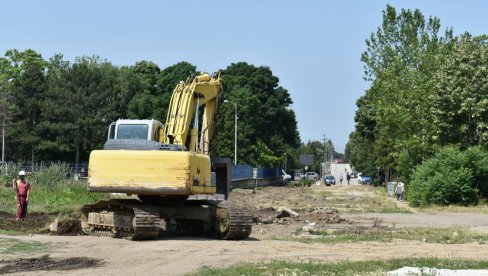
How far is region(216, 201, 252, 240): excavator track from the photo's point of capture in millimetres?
20500

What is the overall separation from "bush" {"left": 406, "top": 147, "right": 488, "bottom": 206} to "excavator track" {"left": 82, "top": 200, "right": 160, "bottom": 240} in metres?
25.6

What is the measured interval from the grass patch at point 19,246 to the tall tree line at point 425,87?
3456 centimetres

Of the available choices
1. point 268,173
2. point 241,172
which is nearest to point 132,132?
point 241,172

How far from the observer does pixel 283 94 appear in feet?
364

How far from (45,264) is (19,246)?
119 inches

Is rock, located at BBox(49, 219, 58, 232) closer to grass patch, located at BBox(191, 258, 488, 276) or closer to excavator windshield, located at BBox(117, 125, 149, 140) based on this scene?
excavator windshield, located at BBox(117, 125, 149, 140)

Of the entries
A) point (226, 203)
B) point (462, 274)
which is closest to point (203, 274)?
point (462, 274)

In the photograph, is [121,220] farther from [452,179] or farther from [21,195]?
[452,179]

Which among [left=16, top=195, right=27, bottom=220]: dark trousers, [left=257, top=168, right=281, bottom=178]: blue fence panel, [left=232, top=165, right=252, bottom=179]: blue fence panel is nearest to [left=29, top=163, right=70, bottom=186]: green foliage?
[left=16, top=195, right=27, bottom=220]: dark trousers

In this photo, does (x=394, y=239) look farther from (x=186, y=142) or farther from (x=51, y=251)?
(x=51, y=251)

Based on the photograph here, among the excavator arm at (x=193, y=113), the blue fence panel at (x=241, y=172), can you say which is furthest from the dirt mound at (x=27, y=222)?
the blue fence panel at (x=241, y=172)

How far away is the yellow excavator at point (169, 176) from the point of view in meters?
19.9

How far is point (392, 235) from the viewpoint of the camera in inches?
915

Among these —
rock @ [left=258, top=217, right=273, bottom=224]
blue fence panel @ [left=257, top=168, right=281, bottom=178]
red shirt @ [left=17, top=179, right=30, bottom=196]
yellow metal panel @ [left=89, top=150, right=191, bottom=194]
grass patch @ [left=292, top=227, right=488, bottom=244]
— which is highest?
blue fence panel @ [left=257, top=168, right=281, bottom=178]
